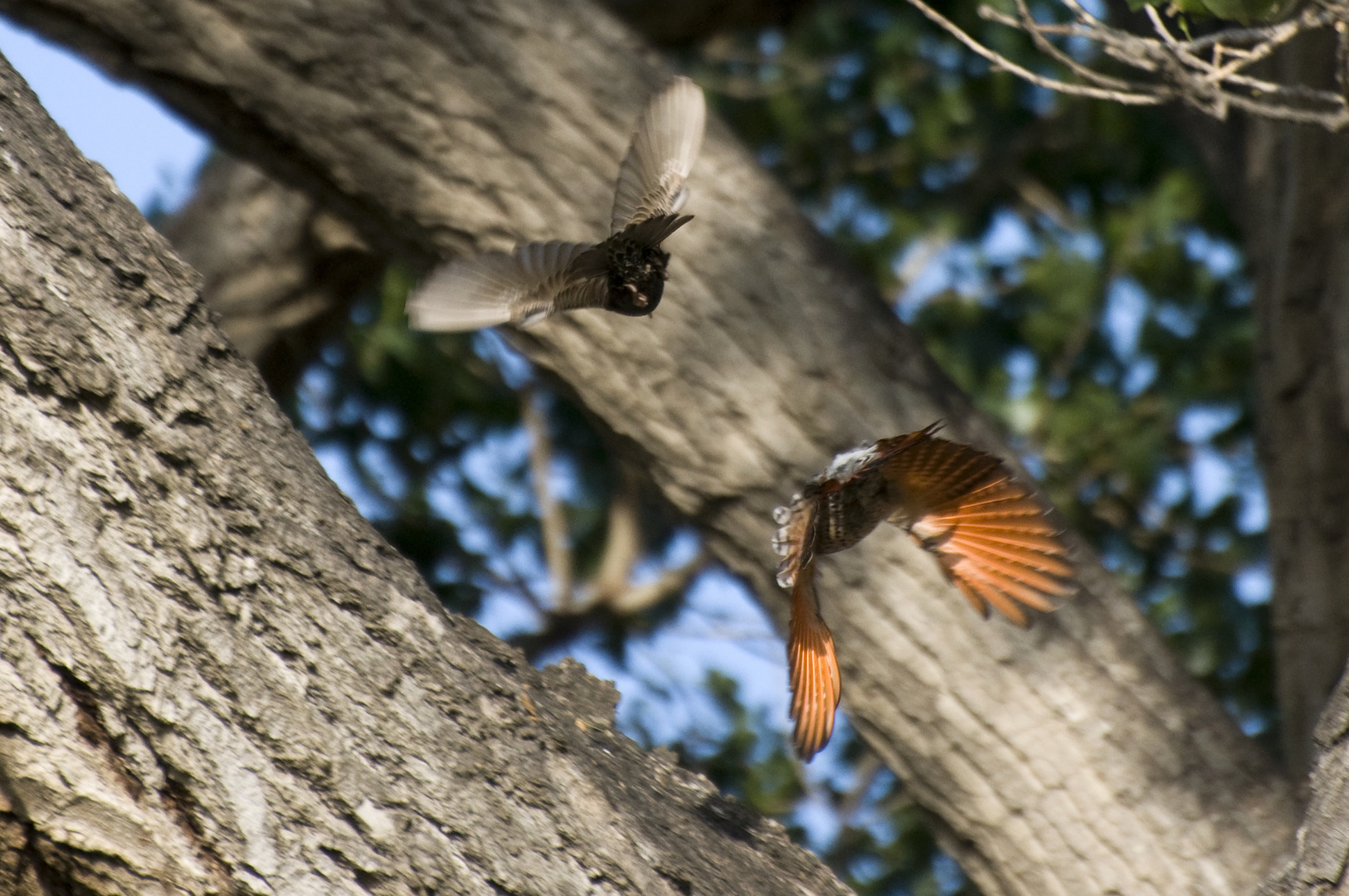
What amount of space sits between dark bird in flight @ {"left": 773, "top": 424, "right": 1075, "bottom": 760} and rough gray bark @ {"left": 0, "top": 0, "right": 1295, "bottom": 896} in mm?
404

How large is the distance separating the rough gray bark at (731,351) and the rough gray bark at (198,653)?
85 centimetres

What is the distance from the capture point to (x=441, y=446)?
4480 millimetres

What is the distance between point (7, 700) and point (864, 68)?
12.3ft

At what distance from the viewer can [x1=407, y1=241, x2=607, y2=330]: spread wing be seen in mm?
1505

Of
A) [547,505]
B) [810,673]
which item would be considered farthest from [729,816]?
[547,505]

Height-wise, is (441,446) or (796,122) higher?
(796,122)

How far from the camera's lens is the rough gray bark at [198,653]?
1231 millimetres

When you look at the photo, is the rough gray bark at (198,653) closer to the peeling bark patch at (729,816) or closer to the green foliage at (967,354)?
the peeling bark patch at (729,816)

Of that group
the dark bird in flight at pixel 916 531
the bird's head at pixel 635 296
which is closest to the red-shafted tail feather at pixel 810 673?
the dark bird in flight at pixel 916 531

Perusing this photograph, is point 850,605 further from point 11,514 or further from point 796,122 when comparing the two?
point 796,122

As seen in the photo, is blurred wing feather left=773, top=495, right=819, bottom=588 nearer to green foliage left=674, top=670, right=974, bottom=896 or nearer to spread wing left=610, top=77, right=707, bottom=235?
spread wing left=610, top=77, right=707, bottom=235

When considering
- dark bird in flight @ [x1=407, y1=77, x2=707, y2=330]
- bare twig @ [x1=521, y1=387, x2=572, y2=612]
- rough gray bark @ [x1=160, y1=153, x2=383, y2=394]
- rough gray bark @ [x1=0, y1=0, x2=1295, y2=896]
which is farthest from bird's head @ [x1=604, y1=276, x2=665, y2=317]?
bare twig @ [x1=521, y1=387, x2=572, y2=612]

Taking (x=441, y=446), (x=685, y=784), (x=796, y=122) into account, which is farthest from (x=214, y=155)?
(x=685, y=784)

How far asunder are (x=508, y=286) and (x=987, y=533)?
2.33ft
